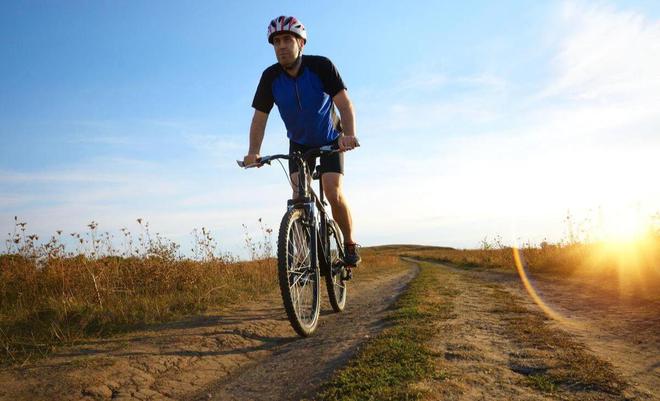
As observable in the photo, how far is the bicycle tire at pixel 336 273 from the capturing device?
197 inches

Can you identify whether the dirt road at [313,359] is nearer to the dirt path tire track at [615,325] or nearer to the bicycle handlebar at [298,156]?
the dirt path tire track at [615,325]

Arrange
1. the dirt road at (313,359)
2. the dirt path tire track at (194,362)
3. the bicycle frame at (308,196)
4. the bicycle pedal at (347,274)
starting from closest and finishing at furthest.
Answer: the dirt road at (313,359)
the dirt path tire track at (194,362)
the bicycle frame at (308,196)
the bicycle pedal at (347,274)

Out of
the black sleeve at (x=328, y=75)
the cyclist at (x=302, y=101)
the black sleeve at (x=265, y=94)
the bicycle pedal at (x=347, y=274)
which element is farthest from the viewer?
the bicycle pedal at (x=347, y=274)

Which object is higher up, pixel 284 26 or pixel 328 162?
pixel 284 26

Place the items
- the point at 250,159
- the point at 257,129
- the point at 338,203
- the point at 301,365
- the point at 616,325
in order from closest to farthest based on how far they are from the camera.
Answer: the point at 301,365
the point at 616,325
the point at 250,159
the point at 257,129
the point at 338,203

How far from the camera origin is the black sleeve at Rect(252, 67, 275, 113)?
480cm

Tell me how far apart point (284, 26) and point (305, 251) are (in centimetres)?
228

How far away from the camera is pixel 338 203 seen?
17.1 ft

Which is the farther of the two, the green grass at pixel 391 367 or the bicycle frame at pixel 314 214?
the bicycle frame at pixel 314 214

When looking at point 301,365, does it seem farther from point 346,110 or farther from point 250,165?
point 346,110

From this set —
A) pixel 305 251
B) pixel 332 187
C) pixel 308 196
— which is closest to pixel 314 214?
pixel 308 196

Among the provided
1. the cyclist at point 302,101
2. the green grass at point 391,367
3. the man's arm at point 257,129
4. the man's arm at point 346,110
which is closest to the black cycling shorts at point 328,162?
the cyclist at point 302,101

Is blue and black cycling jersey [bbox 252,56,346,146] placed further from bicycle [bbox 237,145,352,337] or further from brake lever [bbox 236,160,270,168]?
brake lever [bbox 236,160,270,168]

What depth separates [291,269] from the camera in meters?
3.91
